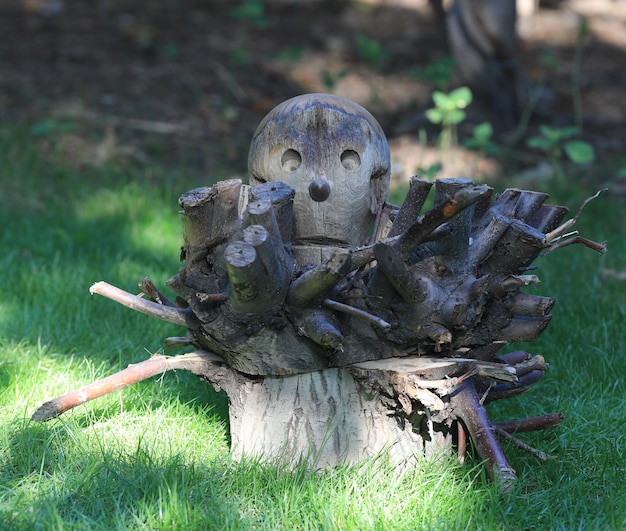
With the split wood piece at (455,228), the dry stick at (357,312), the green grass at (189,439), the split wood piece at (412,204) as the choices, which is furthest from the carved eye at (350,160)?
the green grass at (189,439)

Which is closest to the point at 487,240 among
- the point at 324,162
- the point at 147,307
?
the point at 324,162

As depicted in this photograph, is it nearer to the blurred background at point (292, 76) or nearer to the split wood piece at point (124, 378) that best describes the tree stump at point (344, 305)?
the split wood piece at point (124, 378)

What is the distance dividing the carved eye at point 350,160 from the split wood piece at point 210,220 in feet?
1.48

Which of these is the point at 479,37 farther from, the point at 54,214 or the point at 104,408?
the point at 104,408

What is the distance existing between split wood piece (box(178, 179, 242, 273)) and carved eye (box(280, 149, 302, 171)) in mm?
313

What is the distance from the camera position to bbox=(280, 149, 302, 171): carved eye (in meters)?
2.82

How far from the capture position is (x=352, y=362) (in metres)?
2.65

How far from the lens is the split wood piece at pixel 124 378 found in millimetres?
2627

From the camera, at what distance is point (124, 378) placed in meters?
2.68

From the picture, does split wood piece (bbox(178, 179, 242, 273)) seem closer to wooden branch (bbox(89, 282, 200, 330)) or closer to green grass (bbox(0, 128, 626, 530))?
wooden branch (bbox(89, 282, 200, 330))

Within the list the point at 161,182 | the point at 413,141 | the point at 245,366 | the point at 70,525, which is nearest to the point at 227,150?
the point at 161,182

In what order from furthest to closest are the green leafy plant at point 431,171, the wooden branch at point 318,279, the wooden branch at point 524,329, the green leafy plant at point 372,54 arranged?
1. the green leafy plant at point 372,54
2. the green leafy plant at point 431,171
3. the wooden branch at point 524,329
4. the wooden branch at point 318,279

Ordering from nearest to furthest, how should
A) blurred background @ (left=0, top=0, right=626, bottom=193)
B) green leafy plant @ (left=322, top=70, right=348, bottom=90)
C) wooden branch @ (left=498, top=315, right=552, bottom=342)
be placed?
wooden branch @ (left=498, top=315, right=552, bottom=342) < blurred background @ (left=0, top=0, right=626, bottom=193) < green leafy plant @ (left=322, top=70, right=348, bottom=90)

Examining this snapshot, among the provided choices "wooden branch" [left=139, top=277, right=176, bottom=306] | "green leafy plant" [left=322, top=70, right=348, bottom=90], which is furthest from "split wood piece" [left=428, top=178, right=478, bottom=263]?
"green leafy plant" [left=322, top=70, right=348, bottom=90]
